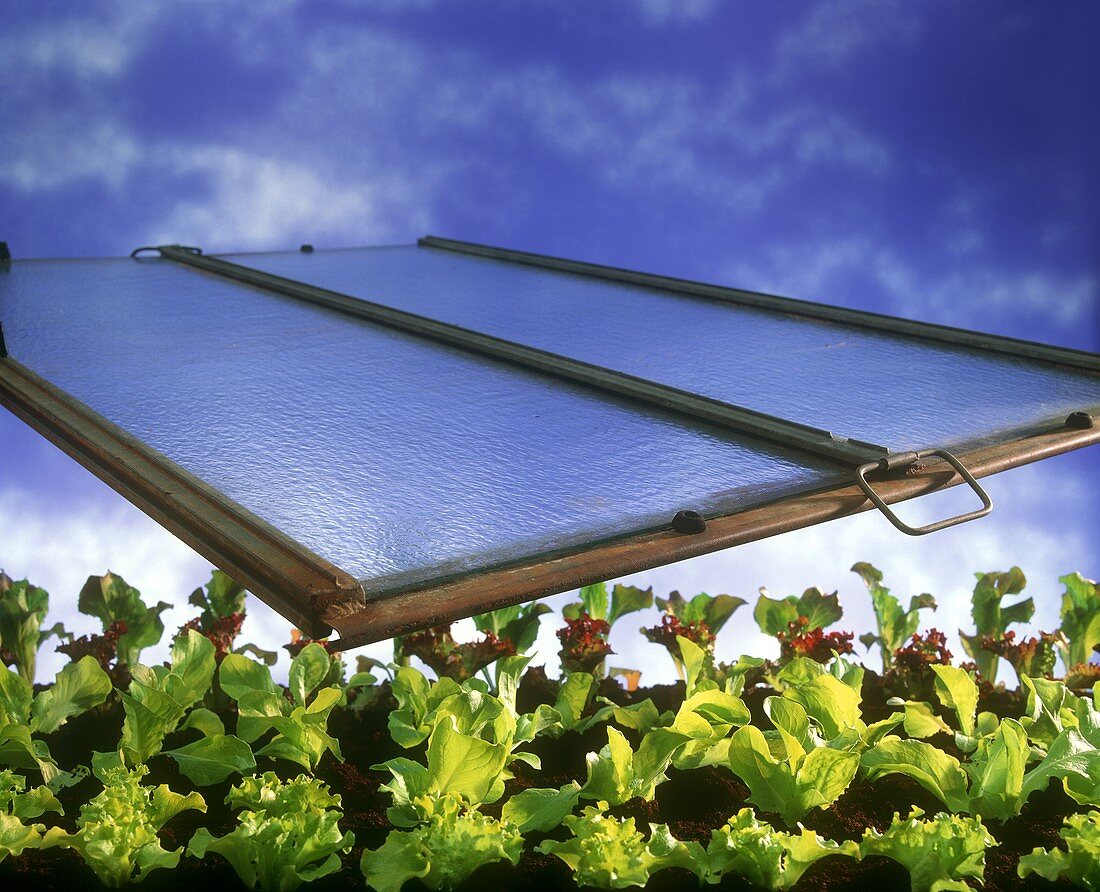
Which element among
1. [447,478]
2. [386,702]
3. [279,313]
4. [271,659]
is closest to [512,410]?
[447,478]

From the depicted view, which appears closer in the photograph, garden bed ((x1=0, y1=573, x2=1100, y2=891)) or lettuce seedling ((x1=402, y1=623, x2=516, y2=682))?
garden bed ((x1=0, y1=573, x2=1100, y2=891))

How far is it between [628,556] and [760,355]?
1.48 m

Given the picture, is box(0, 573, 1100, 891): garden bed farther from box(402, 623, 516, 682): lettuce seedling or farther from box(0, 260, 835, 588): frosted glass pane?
box(0, 260, 835, 588): frosted glass pane

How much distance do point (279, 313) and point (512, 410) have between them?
49.8 inches

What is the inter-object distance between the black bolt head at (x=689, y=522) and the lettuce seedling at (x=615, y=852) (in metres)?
0.47

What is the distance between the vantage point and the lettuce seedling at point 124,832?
1965mm

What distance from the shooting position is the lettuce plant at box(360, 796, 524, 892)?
193 centimetres

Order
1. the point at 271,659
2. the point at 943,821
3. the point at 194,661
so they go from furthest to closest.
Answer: the point at 271,659, the point at 194,661, the point at 943,821

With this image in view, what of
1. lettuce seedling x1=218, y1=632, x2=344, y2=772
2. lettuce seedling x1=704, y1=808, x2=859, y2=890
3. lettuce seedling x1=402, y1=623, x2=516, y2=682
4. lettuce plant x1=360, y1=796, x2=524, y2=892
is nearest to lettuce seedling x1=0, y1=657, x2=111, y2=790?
lettuce seedling x1=218, y1=632, x2=344, y2=772

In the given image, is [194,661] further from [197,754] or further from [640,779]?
[640,779]

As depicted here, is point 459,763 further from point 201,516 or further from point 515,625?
point 515,625

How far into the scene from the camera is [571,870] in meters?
2.11

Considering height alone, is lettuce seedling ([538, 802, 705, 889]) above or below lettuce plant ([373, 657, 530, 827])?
below

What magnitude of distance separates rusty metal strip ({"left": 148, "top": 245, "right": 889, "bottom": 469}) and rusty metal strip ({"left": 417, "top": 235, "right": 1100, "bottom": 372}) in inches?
39.9
